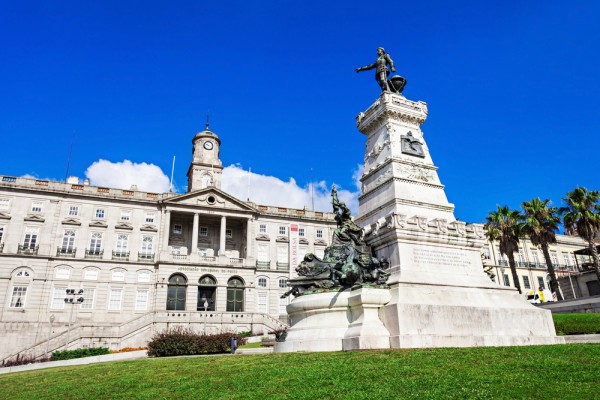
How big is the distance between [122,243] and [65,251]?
5775mm

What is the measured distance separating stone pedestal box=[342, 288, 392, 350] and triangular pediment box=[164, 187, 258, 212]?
43255mm

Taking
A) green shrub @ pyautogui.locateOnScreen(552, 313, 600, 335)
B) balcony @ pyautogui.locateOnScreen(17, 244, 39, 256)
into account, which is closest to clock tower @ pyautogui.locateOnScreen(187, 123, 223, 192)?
balcony @ pyautogui.locateOnScreen(17, 244, 39, 256)

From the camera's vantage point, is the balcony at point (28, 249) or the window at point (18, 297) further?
the balcony at point (28, 249)

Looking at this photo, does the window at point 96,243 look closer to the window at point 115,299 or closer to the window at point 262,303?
the window at point 115,299

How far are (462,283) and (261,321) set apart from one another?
33024 millimetres

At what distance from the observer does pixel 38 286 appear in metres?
45.0

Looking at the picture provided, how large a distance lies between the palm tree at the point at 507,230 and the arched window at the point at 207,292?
98.3 ft

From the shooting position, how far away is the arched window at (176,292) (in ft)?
156

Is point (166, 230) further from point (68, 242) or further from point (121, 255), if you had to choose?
point (68, 242)

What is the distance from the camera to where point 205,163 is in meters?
60.1

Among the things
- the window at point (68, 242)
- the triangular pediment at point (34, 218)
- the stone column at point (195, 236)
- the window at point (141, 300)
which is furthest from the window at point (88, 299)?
the stone column at point (195, 236)

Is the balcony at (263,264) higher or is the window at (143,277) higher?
the balcony at (263,264)

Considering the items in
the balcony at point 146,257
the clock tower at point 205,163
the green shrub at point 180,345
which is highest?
the clock tower at point 205,163

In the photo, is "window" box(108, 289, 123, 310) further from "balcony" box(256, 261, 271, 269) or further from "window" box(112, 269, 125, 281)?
"balcony" box(256, 261, 271, 269)
